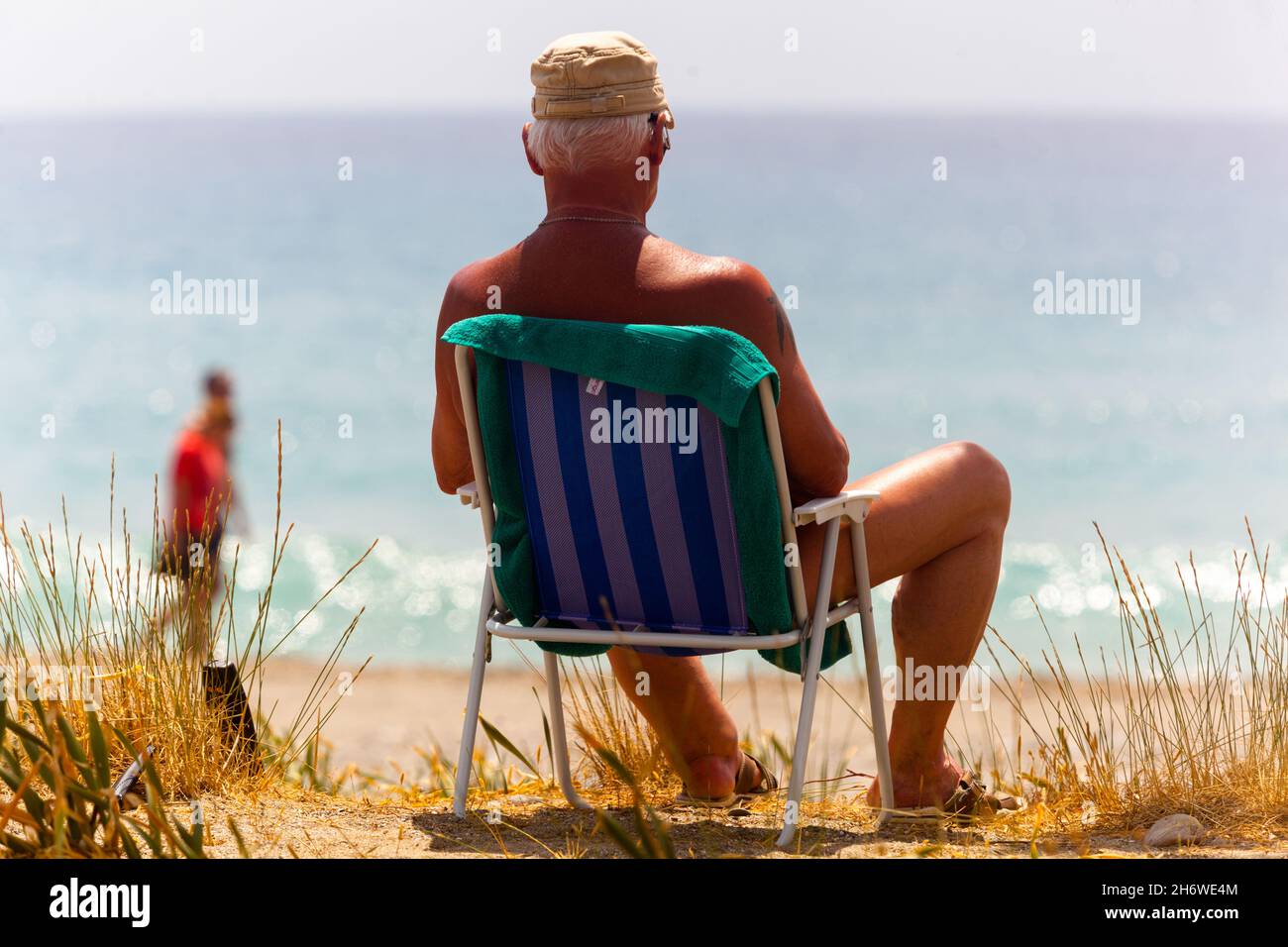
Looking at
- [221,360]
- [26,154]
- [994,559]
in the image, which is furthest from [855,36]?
[994,559]

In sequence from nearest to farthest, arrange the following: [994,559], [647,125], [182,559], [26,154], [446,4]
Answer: [647,125]
[994,559]
[182,559]
[446,4]
[26,154]

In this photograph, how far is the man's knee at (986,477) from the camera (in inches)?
115

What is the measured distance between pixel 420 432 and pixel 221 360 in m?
5.62

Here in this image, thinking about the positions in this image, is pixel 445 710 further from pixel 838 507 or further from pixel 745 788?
pixel 838 507

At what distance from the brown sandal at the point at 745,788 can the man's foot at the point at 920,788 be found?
0.35m

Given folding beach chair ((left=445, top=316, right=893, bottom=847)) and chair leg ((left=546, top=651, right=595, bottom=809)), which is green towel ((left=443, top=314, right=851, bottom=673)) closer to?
folding beach chair ((left=445, top=316, right=893, bottom=847))

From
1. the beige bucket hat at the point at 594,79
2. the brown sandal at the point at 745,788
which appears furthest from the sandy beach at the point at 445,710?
the beige bucket hat at the point at 594,79

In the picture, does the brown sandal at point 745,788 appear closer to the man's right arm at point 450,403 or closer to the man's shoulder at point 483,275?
the man's right arm at point 450,403

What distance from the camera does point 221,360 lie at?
23.3 m

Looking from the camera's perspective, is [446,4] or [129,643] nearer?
[129,643]

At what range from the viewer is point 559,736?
3121mm

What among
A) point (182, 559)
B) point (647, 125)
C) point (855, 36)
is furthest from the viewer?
point (855, 36)

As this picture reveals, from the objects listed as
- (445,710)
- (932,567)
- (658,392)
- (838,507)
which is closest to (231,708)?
(658,392)
